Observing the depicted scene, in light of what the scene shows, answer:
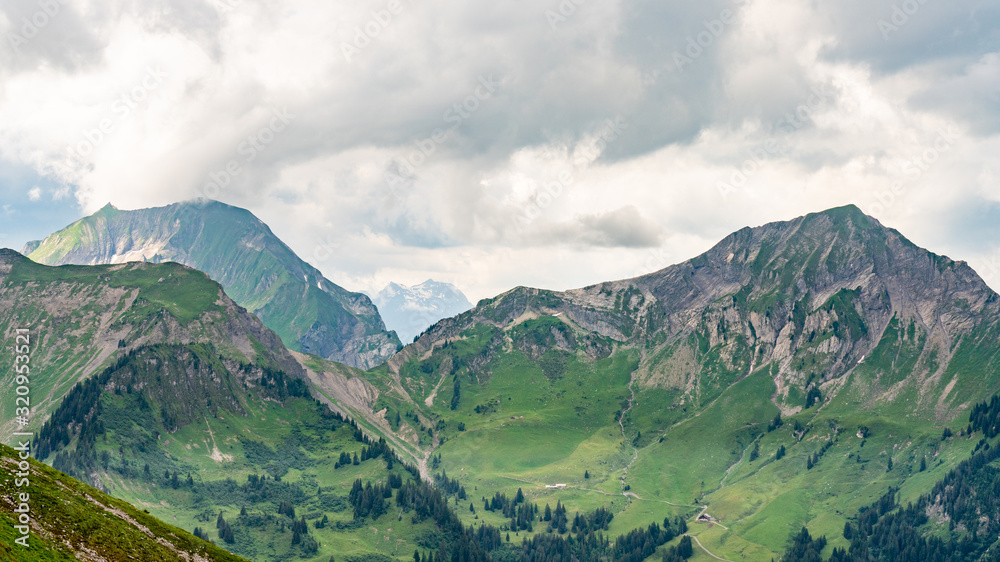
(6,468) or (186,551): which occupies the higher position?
(6,468)

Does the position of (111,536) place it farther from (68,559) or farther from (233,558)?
(233,558)

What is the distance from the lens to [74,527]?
424 ft

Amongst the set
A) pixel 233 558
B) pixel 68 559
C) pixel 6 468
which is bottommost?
pixel 233 558

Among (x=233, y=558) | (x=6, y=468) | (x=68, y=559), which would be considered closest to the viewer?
(x=68, y=559)

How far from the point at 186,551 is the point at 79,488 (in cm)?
2585

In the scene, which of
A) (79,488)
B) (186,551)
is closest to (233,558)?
(186,551)

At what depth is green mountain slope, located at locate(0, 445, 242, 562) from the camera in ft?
381

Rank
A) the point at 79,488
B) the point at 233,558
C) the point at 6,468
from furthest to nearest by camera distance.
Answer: the point at 233,558, the point at 79,488, the point at 6,468

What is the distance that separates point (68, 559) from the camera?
11775 centimetres

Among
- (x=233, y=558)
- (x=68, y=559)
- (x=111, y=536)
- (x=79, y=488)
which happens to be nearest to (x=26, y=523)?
(x=68, y=559)

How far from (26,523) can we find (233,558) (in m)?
66.4

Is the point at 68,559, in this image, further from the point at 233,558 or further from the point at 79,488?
the point at 233,558

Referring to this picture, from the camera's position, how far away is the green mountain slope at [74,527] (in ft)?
381

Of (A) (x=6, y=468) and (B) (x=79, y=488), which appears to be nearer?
(A) (x=6, y=468)
